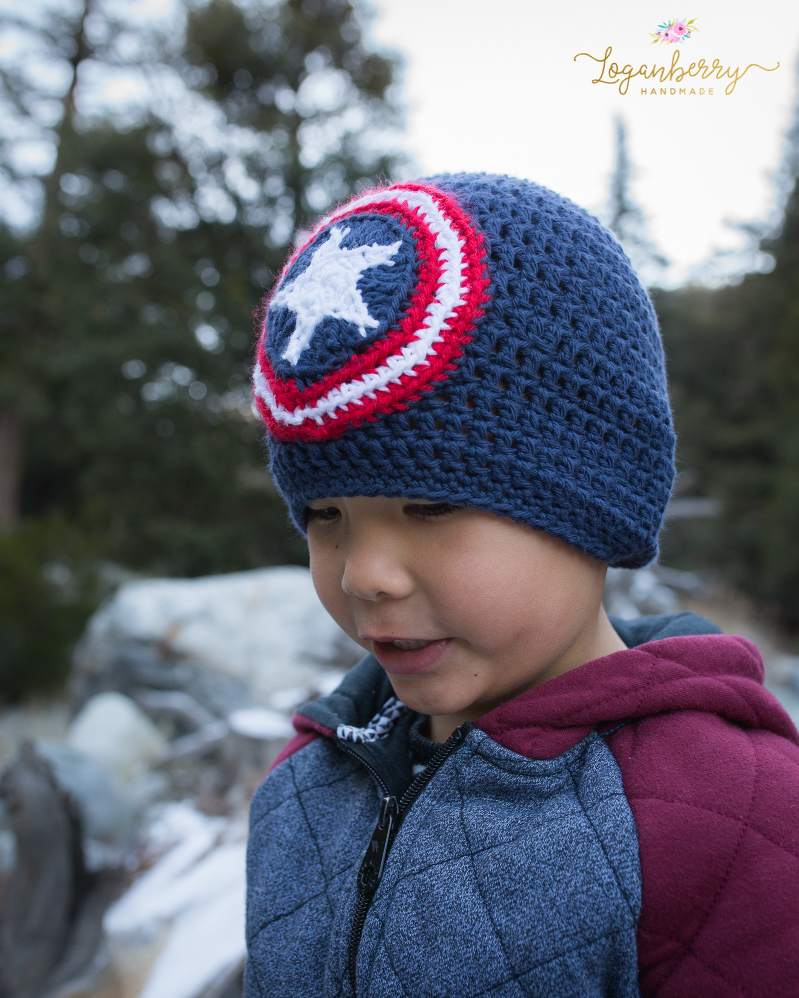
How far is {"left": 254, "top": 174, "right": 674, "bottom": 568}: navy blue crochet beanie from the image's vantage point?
3.11 ft

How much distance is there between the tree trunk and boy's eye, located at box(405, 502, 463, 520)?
11280 mm

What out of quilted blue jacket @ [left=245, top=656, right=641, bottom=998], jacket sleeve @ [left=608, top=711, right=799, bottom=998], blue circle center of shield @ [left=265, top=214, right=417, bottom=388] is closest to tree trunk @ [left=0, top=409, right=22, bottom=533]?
quilted blue jacket @ [left=245, top=656, right=641, bottom=998]

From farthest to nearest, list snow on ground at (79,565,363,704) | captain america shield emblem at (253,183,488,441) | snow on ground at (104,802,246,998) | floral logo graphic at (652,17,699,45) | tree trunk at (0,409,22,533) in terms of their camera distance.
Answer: tree trunk at (0,409,22,533)
snow on ground at (79,565,363,704)
snow on ground at (104,802,246,998)
floral logo graphic at (652,17,699,45)
captain america shield emblem at (253,183,488,441)

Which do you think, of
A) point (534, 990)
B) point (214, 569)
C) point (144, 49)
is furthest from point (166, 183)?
point (534, 990)

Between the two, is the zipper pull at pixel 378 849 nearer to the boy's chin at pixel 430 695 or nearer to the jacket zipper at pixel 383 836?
the jacket zipper at pixel 383 836

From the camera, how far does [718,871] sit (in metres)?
0.82

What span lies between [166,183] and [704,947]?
10.6m

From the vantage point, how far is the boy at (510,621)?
84 cm

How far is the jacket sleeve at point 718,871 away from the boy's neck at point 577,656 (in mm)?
211

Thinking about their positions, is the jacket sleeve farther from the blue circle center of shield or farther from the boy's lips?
the blue circle center of shield

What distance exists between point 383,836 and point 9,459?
11442 mm

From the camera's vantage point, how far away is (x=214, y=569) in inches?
344

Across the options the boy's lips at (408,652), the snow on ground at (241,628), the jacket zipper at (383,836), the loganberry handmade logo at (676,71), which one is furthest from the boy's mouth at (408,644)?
the snow on ground at (241,628)

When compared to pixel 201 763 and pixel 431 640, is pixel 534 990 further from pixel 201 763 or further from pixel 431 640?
pixel 201 763
